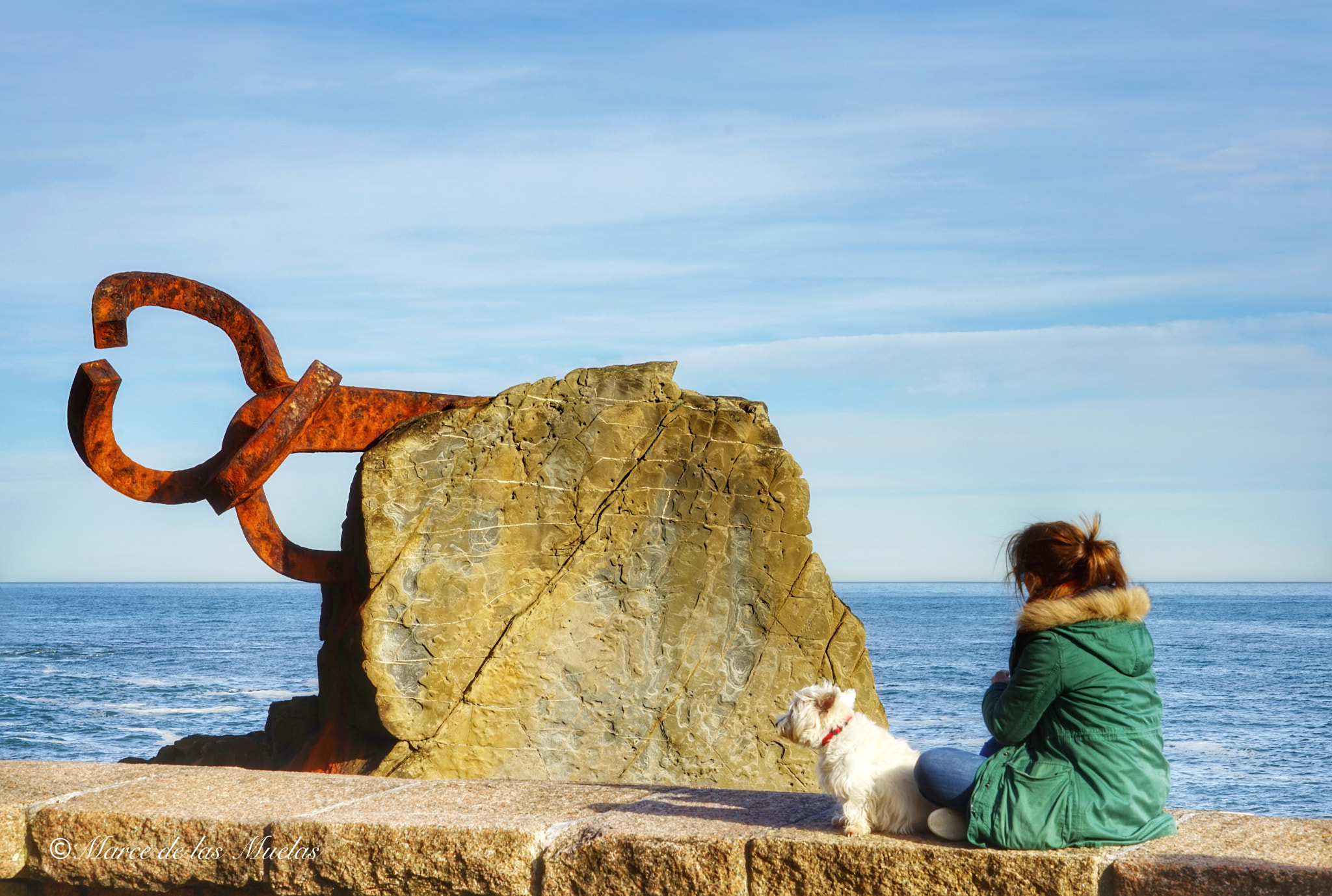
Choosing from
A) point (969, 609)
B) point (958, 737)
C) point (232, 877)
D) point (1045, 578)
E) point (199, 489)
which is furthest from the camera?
point (969, 609)

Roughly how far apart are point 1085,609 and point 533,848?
1694 mm

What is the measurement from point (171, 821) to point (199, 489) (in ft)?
7.04

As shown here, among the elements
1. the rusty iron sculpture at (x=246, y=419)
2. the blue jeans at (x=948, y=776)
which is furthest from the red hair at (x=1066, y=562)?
the rusty iron sculpture at (x=246, y=419)

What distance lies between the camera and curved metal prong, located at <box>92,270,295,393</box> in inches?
209

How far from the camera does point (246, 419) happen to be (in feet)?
18.1

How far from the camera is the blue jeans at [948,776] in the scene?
322 cm

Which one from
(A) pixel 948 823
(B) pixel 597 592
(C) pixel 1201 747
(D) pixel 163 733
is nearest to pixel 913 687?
(C) pixel 1201 747

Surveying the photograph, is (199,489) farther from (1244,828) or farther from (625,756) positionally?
(1244,828)

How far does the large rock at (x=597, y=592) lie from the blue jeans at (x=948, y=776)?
2678 mm

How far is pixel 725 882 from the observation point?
326 centimetres

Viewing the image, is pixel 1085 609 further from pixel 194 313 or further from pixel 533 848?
pixel 194 313

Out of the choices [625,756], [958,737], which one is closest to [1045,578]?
[625,756]

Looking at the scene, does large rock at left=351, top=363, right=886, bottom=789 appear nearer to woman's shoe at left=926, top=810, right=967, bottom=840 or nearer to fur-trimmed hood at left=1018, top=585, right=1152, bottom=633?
woman's shoe at left=926, top=810, right=967, bottom=840

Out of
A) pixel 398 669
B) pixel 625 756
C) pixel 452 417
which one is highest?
pixel 452 417
